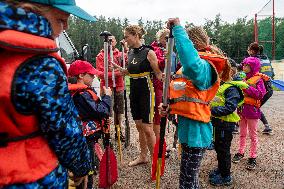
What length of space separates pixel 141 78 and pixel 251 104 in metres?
1.85

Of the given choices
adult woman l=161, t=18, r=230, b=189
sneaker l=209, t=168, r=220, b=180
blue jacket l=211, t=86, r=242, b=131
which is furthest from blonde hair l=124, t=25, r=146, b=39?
sneaker l=209, t=168, r=220, b=180

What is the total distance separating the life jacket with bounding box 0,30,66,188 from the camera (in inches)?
56.7

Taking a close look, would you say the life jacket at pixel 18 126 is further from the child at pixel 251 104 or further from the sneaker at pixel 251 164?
the child at pixel 251 104

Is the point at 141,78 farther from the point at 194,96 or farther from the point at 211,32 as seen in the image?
the point at 211,32

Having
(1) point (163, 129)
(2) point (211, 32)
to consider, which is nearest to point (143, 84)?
(1) point (163, 129)

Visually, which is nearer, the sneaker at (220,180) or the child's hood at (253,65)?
the sneaker at (220,180)

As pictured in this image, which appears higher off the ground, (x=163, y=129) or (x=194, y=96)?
(x=194, y=96)

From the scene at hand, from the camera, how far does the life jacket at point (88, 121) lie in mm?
3386

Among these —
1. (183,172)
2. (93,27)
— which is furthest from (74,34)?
(183,172)

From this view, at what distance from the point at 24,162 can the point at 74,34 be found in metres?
37.7

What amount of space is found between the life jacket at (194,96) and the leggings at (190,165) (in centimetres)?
31

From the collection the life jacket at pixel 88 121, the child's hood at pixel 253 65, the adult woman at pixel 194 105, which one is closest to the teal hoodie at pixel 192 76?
the adult woman at pixel 194 105

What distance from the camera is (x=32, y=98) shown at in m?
1.47

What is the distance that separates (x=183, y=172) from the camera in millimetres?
3279
